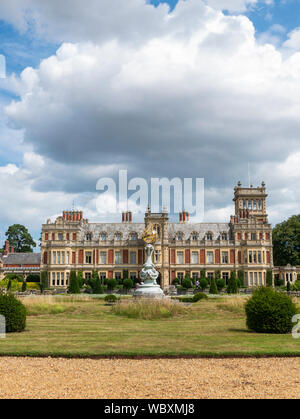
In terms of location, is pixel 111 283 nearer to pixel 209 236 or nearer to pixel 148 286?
pixel 209 236

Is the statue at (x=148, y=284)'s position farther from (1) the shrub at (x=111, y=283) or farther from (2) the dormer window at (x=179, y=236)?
(2) the dormer window at (x=179, y=236)

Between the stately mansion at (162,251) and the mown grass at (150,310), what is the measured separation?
3399 centimetres

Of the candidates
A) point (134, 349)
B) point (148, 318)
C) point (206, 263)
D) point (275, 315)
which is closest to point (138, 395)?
point (134, 349)

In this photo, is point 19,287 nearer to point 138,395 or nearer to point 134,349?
point 134,349

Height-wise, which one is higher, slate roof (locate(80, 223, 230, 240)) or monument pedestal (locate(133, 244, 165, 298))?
slate roof (locate(80, 223, 230, 240))

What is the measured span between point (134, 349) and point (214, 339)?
130 inches

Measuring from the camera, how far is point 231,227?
61062 mm

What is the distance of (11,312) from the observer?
15219 mm

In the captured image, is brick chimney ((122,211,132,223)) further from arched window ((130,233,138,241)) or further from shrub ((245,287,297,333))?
shrub ((245,287,297,333))

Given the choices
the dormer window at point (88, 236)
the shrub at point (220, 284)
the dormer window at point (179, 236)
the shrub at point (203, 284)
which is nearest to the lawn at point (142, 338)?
the shrub at point (203, 284)

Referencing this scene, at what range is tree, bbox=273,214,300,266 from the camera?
6631 cm

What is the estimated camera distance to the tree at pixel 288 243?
66312 millimetres

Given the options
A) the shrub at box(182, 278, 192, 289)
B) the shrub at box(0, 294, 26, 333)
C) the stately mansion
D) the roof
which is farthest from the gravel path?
the roof

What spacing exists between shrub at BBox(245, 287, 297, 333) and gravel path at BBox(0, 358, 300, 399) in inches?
169
